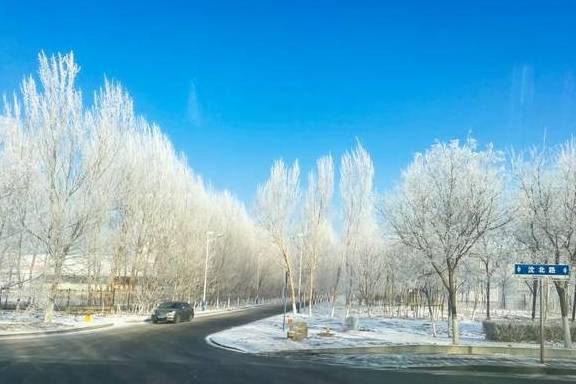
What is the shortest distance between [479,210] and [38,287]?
22.9m

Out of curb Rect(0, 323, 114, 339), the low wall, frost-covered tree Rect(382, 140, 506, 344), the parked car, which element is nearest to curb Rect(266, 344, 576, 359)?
frost-covered tree Rect(382, 140, 506, 344)

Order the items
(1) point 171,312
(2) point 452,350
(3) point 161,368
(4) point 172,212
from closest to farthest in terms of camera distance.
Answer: (3) point 161,368 → (2) point 452,350 → (1) point 171,312 → (4) point 172,212

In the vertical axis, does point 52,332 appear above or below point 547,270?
below

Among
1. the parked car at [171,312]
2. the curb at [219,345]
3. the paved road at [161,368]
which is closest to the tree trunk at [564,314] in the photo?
the paved road at [161,368]

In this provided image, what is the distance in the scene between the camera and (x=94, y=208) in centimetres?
2947

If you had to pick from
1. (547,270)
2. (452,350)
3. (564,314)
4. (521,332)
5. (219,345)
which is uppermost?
(547,270)

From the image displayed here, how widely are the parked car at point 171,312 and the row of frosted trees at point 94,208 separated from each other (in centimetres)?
566

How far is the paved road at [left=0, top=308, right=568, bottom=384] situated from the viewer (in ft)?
38.0

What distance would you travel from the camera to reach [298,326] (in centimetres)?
2391

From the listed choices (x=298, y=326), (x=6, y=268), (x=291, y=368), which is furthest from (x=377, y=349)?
(x=6, y=268)

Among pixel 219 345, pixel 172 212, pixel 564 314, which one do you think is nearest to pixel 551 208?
pixel 564 314

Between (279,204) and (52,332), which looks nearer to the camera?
(52,332)

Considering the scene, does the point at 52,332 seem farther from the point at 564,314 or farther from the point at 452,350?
the point at 564,314

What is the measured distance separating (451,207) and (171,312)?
19.7m
